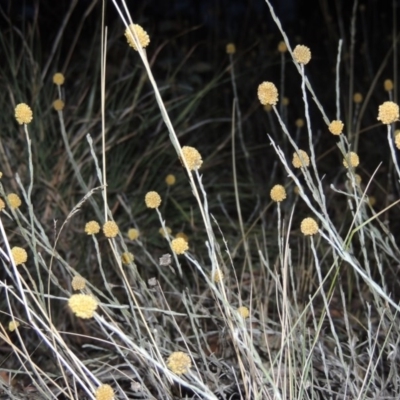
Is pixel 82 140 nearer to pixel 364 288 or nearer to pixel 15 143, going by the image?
pixel 15 143

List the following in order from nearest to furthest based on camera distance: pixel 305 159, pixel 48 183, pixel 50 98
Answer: pixel 305 159 → pixel 48 183 → pixel 50 98

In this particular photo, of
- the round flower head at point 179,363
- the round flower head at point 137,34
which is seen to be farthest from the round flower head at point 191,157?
the round flower head at point 179,363

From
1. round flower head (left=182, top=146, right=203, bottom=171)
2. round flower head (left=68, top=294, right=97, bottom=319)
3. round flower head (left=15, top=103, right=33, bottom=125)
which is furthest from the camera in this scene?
round flower head (left=15, top=103, right=33, bottom=125)

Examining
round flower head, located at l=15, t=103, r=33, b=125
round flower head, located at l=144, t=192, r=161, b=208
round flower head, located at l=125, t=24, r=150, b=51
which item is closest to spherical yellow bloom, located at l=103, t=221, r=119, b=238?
round flower head, located at l=144, t=192, r=161, b=208

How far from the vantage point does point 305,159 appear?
153 cm

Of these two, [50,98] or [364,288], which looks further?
[50,98]

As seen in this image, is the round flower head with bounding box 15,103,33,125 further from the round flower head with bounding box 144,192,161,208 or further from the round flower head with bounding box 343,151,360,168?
the round flower head with bounding box 343,151,360,168

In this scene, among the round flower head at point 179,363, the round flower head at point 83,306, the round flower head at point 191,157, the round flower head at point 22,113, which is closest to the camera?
the round flower head at point 83,306

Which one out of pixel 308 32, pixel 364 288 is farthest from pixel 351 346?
pixel 308 32

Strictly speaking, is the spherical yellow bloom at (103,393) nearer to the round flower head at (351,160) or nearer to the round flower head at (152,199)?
the round flower head at (152,199)

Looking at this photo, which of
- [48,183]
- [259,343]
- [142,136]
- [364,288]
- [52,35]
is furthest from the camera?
[52,35]

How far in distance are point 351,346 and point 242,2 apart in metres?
3.92

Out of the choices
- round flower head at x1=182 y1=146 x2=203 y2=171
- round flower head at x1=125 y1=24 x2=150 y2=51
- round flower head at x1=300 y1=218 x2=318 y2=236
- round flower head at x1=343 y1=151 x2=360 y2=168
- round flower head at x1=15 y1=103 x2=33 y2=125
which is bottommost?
round flower head at x1=300 y1=218 x2=318 y2=236

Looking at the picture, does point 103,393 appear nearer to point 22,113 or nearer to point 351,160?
point 22,113
